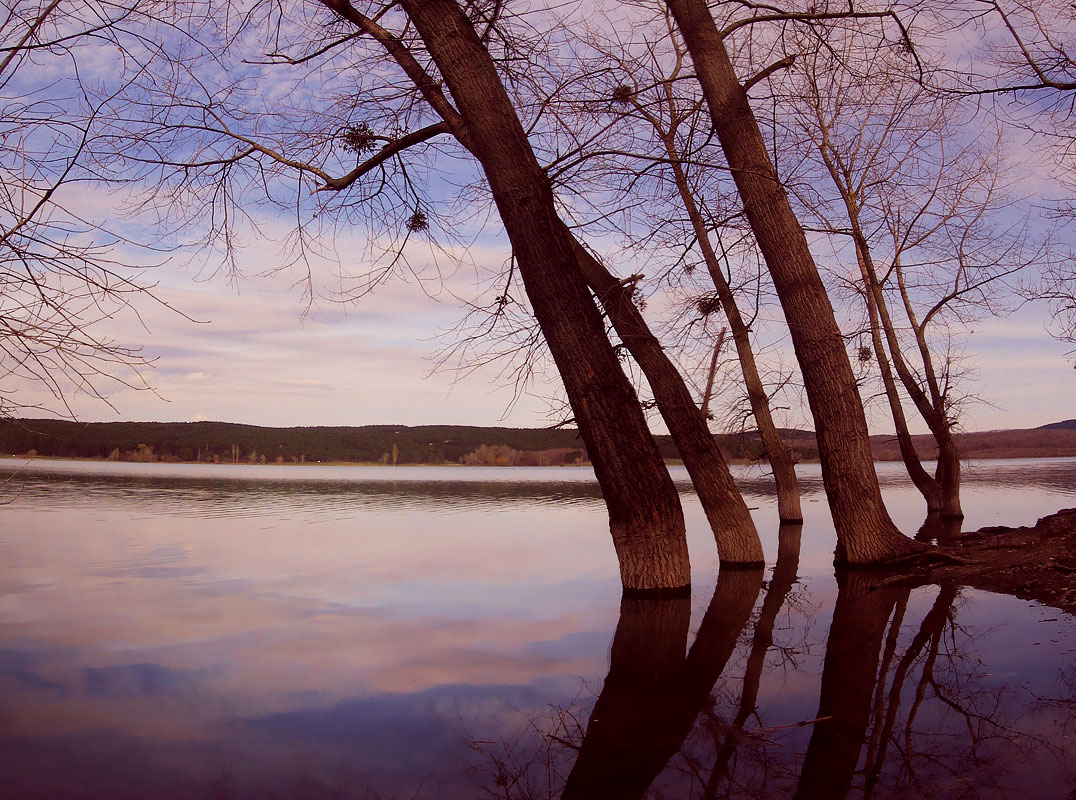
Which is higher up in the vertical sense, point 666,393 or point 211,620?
point 666,393

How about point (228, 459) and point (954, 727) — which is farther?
point (228, 459)

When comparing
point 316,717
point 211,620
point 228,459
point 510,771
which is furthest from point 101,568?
point 228,459

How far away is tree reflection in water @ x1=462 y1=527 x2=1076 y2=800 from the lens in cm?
327

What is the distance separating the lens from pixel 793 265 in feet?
28.4

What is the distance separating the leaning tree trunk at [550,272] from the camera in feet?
22.2

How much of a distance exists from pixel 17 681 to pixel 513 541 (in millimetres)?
9450

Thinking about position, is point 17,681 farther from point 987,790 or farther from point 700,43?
point 700,43

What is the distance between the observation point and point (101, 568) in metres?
10.5

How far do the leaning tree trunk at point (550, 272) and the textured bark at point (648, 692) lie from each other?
1.03 m

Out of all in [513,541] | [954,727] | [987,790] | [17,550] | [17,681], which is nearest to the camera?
[987,790]

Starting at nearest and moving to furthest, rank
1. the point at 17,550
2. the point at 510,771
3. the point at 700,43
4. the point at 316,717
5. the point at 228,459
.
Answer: the point at 510,771 < the point at 316,717 < the point at 700,43 < the point at 17,550 < the point at 228,459

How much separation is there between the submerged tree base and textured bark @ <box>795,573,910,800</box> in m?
0.83

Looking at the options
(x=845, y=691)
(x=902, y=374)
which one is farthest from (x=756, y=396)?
(x=845, y=691)

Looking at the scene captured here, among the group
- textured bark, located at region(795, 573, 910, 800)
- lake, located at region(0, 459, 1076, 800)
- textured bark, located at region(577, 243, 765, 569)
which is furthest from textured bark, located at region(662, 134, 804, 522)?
textured bark, located at region(795, 573, 910, 800)
